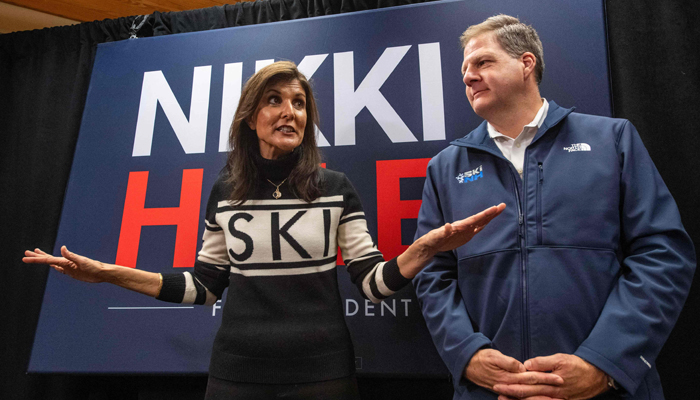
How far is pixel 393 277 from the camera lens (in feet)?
4.24

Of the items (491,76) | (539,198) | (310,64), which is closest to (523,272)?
(539,198)

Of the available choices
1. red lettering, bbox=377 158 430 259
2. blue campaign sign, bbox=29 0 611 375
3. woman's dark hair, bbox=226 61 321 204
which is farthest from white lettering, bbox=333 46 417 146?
woman's dark hair, bbox=226 61 321 204

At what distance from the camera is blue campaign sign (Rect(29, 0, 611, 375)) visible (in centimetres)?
180

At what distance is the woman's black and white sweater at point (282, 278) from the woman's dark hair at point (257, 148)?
3 centimetres

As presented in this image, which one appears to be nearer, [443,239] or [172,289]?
[443,239]

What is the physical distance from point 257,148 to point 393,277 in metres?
0.68

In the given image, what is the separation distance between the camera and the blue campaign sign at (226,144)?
1.80m

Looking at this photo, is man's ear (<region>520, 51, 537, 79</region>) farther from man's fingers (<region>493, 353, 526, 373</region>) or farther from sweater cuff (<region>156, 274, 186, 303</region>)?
sweater cuff (<region>156, 274, 186, 303</region>)

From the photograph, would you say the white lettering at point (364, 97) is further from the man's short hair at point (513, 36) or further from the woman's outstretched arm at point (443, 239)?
the woman's outstretched arm at point (443, 239)

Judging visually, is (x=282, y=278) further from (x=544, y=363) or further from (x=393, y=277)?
(x=544, y=363)

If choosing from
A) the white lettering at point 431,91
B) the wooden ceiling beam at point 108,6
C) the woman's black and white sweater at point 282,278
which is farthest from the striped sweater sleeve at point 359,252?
the wooden ceiling beam at point 108,6

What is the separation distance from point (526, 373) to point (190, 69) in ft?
6.57

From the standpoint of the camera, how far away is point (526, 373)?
105cm

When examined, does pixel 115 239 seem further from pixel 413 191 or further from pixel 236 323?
pixel 413 191
